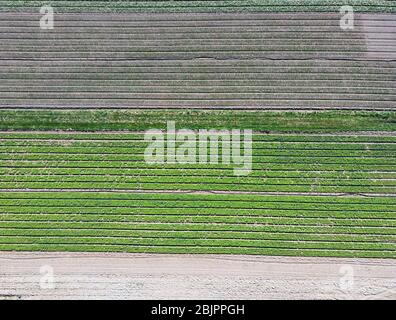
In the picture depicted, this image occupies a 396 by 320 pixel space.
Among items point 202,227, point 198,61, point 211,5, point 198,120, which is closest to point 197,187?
point 202,227

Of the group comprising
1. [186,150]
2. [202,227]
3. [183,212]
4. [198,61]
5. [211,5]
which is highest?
[211,5]

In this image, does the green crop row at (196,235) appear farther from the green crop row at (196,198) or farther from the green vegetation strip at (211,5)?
the green vegetation strip at (211,5)

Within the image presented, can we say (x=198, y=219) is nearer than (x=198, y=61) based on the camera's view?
Yes

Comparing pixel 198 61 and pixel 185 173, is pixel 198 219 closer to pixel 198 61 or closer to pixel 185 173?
pixel 185 173

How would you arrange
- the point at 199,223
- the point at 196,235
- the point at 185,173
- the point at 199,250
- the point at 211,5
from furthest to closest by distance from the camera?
1. the point at 211,5
2. the point at 185,173
3. the point at 199,223
4. the point at 196,235
5. the point at 199,250

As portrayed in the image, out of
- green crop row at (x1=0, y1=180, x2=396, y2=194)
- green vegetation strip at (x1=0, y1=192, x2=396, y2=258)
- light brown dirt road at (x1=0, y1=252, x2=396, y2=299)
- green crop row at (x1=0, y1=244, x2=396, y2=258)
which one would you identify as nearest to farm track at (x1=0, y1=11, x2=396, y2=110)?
green crop row at (x1=0, y1=180, x2=396, y2=194)

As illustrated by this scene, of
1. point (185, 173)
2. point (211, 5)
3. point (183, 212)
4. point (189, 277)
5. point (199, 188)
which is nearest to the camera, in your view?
point (189, 277)
